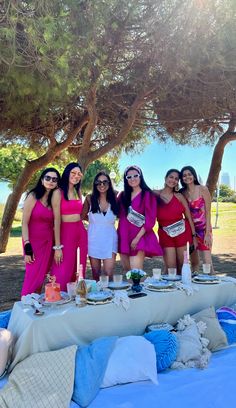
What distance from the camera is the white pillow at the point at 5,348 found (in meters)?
2.34

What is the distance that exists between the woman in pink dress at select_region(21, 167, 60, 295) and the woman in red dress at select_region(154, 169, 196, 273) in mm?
1246

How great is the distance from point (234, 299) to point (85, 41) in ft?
10.7

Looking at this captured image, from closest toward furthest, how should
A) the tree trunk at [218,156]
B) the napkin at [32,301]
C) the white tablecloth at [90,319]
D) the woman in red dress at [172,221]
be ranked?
the white tablecloth at [90,319] < the napkin at [32,301] < the woman in red dress at [172,221] < the tree trunk at [218,156]

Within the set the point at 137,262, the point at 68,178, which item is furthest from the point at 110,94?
the point at 137,262

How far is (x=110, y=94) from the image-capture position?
21.1 ft

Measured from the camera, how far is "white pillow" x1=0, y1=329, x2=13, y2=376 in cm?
234

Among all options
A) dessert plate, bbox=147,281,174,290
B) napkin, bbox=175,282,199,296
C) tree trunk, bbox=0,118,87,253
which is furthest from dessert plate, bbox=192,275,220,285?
tree trunk, bbox=0,118,87,253

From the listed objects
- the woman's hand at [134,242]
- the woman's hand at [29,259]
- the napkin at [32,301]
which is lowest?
the napkin at [32,301]

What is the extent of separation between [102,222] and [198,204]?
1197 millimetres

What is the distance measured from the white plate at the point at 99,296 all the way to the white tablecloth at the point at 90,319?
0.06m

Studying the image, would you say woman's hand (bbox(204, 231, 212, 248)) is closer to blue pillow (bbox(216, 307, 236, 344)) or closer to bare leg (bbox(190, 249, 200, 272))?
bare leg (bbox(190, 249, 200, 272))

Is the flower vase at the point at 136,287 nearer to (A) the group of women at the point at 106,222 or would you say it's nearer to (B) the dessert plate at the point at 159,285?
(B) the dessert plate at the point at 159,285

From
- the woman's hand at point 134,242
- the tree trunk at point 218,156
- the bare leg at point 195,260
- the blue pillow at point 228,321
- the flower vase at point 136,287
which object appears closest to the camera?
the blue pillow at point 228,321

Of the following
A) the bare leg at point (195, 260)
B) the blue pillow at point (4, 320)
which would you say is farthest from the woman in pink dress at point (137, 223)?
the blue pillow at point (4, 320)
